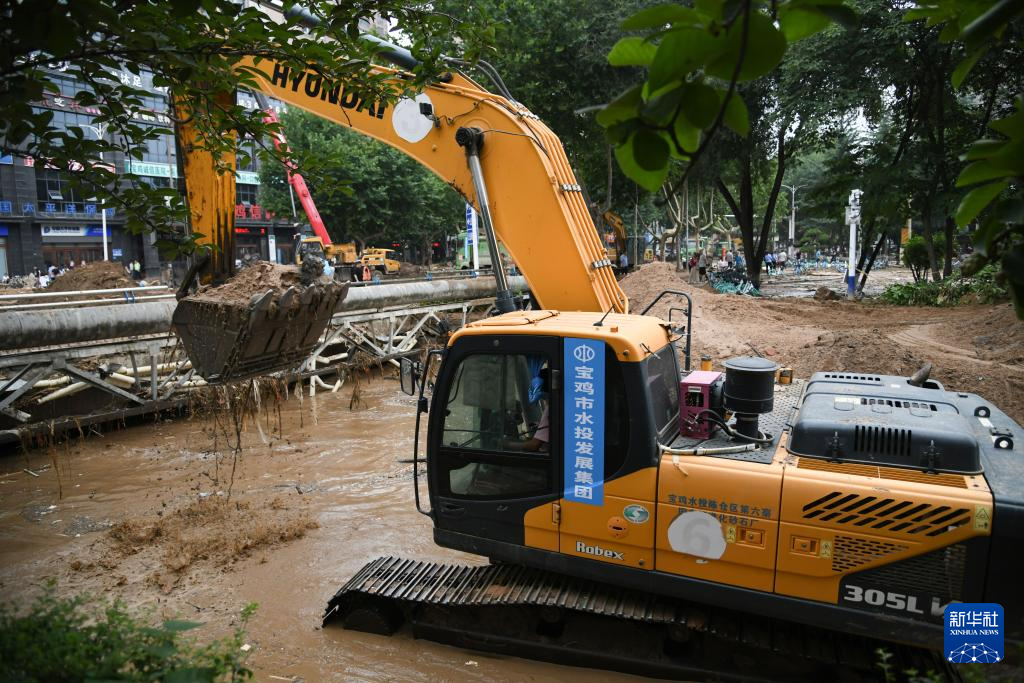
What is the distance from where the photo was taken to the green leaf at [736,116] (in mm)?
1506

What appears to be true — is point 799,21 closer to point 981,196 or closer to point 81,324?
Result: point 981,196

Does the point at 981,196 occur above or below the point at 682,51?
below

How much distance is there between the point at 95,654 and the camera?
7.98 feet

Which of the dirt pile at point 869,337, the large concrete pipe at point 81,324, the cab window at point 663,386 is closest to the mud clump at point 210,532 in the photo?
the large concrete pipe at point 81,324

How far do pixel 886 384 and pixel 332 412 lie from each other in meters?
9.01

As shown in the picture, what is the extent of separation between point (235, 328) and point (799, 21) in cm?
458

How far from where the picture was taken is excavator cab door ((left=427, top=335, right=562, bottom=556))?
4.20 metres

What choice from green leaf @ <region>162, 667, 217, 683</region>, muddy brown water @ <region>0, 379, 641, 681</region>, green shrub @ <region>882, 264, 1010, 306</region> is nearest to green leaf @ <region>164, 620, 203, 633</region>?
green leaf @ <region>162, 667, 217, 683</region>

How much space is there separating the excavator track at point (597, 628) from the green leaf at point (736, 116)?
3.18 m

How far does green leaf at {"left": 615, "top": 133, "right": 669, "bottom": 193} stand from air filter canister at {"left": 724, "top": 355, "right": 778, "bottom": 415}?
2634 millimetres

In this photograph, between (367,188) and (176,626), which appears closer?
(176,626)

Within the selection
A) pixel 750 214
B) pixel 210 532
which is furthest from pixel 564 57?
pixel 210 532

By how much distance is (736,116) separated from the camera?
1.54m

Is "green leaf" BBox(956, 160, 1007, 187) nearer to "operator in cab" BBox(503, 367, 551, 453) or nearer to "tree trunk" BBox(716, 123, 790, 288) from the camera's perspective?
"operator in cab" BBox(503, 367, 551, 453)
